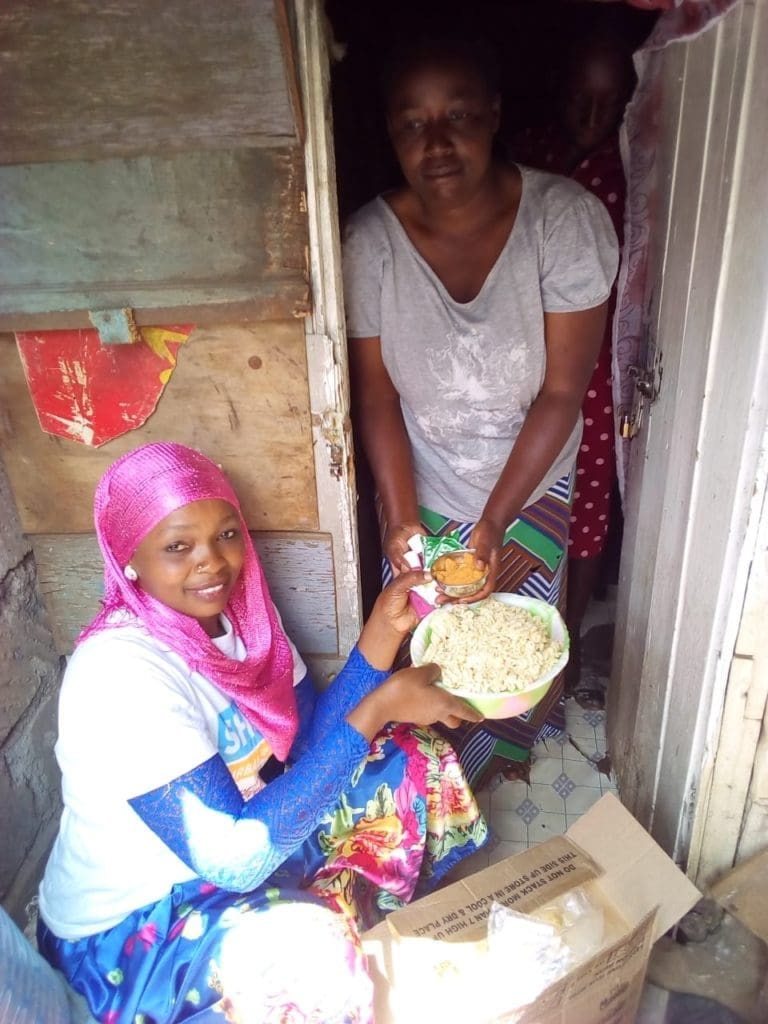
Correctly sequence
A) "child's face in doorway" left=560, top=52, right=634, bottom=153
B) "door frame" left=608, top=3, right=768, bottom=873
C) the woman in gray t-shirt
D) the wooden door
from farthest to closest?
"child's face in doorway" left=560, top=52, right=634, bottom=153 < the woman in gray t-shirt < the wooden door < "door frame" left=608, top=3, right=768, bottom=873

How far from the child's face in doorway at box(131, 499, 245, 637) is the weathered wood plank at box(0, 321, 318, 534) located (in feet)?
1.02

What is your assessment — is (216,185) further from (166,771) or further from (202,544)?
(166,771)

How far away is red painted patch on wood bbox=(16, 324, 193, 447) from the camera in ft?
5.52

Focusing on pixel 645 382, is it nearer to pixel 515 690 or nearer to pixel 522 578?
pixel 522 578

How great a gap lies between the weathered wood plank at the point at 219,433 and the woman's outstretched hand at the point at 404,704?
518mm

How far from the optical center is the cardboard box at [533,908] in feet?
4.56


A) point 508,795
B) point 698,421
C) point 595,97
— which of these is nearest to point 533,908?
point 508,795

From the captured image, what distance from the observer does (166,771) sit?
133cm

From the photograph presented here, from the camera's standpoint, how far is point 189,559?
1.50 metres

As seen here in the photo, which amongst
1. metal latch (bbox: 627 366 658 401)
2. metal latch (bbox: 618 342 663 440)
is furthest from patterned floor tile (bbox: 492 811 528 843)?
metal latch (bbox: 627 366 658 401)

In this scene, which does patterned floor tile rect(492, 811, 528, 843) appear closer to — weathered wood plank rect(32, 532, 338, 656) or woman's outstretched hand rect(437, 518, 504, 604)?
weathered wood plank rect(32, 532, 338, 656)

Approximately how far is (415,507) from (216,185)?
2.98 feet

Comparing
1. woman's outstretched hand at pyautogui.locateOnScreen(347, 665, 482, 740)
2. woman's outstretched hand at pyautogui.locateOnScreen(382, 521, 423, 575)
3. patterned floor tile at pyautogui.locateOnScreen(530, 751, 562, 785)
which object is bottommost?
patterned floor tile at pyautogui.locateOnScreen(530, 751, 562, 785)

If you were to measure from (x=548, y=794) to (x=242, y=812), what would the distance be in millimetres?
1242
